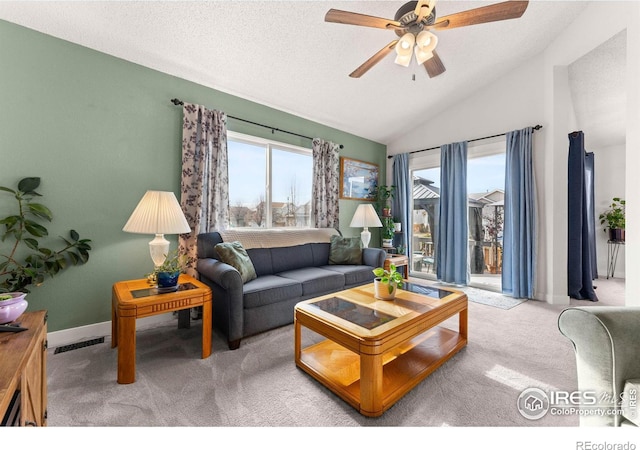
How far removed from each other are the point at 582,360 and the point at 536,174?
3110 mm

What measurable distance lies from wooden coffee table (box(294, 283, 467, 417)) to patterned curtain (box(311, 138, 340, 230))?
189 centimetres

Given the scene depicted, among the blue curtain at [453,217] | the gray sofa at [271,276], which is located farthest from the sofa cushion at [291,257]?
the blue curtain at [453,217]

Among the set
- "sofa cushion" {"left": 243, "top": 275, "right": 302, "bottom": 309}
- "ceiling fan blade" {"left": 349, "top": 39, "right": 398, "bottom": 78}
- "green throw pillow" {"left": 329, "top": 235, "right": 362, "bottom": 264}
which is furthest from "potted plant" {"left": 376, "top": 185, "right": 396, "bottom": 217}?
"sofa cushion" {"left": 243, "top": 275, "right": 302, "bottom": 309}

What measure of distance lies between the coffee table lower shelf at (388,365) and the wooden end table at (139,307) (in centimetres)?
84

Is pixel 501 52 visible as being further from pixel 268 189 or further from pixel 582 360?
pixel 582 360

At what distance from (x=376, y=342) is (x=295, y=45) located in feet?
8.93

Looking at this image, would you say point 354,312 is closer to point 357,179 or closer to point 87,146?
point 87,146

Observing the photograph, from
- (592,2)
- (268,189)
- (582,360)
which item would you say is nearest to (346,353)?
(582,360)

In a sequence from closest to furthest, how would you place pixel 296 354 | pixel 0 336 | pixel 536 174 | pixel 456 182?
pixel 0 336 < pixel 296 354 < pixel 536 174 < pixel 456 182

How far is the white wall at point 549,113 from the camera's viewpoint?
2793 millimetres

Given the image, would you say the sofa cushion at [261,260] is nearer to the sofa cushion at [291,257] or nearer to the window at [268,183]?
the sofa cushion at [291,257]

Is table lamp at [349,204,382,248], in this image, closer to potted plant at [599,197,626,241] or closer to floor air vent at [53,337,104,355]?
floor air vent at [53,337,104,355]

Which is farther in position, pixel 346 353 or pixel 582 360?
pixel 346 353

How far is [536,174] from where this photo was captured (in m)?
3.40
